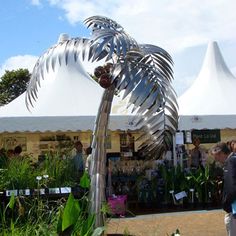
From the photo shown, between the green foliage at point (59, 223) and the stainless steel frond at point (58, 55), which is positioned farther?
the stainless steel frond at point (58, 55)

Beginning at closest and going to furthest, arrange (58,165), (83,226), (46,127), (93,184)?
(83,226) < (93,184) < (58,165) < (46,127)

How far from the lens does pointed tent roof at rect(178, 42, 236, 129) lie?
1218 cm

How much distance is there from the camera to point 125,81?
532 cm

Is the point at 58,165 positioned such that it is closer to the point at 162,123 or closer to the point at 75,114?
the point at 162,123

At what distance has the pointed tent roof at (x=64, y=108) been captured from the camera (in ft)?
36.4

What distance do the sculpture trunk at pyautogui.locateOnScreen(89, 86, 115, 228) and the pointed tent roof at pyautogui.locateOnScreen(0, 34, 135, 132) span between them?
13.9 ft

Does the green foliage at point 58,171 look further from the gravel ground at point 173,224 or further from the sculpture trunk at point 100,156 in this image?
the sculpture trunk at point 100,156

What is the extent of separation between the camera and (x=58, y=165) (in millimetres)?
7520

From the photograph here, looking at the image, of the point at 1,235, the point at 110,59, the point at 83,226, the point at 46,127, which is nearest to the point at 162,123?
the point at 110,59

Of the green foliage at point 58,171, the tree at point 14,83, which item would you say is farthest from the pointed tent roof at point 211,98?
the tree at point 14,83

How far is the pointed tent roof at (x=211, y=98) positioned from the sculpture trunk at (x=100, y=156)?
20.8ft

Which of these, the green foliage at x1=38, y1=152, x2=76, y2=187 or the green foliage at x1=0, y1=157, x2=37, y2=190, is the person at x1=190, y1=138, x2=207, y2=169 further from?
the green foliage at x1=0, y1=157, x2=37, y2=190

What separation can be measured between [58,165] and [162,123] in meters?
2.64

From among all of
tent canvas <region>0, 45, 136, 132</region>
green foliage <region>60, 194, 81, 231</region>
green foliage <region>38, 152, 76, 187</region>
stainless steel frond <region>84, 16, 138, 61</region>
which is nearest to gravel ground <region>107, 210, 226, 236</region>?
green foliage <region>38, 152, 76, 187</region>
